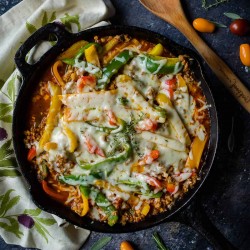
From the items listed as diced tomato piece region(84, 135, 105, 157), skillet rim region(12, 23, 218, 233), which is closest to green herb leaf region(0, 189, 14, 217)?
skillet rim region(12, 23, 218, 233)

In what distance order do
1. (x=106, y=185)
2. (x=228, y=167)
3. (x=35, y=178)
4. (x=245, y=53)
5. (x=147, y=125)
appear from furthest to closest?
(x=228, y=167), (x=245, y=53), (x=35, y=178), (x=106, y=185), (x=147, y=125)

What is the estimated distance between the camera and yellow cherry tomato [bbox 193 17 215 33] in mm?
3836

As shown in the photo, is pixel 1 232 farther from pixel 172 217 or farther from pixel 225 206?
pixel 225 206

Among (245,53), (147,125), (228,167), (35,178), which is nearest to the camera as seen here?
(147,125)

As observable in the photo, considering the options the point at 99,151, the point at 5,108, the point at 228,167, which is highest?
the point at 5,108

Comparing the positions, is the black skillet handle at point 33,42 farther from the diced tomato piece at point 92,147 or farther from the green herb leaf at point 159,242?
the green herb leaf at point 159,242

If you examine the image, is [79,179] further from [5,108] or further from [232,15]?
[232,15]

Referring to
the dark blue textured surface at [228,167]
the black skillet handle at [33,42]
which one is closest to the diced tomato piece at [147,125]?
the dark blue textured surface at [228,167]

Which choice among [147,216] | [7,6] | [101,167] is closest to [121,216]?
[147,216]

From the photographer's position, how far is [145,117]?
11.1ft

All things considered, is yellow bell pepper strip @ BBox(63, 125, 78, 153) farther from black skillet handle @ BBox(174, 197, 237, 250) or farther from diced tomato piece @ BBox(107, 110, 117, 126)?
black skillet handle @ BBox(174, 197, 237, 250)

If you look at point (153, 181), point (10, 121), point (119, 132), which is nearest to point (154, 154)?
point (153, 181)

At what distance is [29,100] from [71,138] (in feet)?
1.65

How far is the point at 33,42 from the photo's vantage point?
11.4 feet
